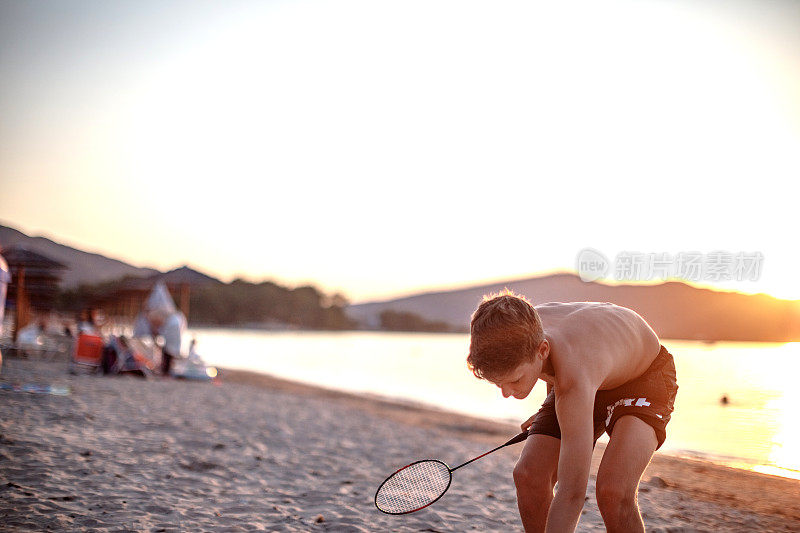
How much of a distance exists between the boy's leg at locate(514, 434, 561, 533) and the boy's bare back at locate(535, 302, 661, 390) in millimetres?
388

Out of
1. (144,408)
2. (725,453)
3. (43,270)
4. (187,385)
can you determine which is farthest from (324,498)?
(43,270)

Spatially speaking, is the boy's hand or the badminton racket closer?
the boy's hand

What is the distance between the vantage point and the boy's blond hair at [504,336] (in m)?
2.33

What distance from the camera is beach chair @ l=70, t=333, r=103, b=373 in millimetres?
16031

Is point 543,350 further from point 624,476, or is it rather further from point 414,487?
point 414,487

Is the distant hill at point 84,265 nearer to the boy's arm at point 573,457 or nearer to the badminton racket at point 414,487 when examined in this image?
the badminton racket at point 414,487

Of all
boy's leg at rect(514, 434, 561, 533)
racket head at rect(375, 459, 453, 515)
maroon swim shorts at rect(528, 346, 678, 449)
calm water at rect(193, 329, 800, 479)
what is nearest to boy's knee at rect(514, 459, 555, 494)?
boy's leg at rect(514, 434, 561, 533)

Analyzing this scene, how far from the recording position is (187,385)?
15656 millimetres

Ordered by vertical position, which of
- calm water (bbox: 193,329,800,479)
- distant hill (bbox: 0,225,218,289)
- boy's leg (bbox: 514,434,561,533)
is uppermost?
distant hill (bbox: 0,225,218,289)

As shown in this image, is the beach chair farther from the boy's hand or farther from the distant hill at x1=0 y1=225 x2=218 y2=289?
the boy's hand

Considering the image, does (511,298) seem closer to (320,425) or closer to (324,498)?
(324,498)

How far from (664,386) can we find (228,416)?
8.46 metres

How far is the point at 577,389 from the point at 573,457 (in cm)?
25

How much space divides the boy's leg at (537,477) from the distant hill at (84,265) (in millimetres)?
6898
